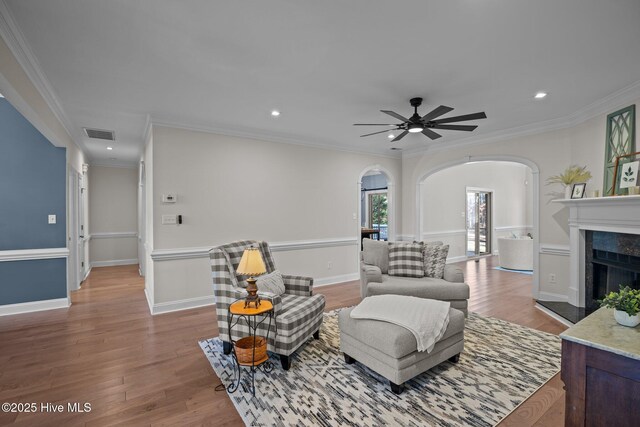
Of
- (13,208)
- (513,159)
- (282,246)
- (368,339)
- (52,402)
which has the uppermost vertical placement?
(513,159)

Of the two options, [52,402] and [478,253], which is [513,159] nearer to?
[478,253]

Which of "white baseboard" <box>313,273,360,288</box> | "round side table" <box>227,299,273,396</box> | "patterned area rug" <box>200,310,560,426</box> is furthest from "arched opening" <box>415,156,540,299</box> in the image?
"round side table" <box>227,299,273,396</box>

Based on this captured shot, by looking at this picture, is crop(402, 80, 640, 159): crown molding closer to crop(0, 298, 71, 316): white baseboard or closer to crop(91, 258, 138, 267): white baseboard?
crop(0, 298, 71, 316): white baseboard

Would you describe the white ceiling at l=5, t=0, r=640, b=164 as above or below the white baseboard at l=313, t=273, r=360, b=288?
above

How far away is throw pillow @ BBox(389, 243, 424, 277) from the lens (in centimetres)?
401

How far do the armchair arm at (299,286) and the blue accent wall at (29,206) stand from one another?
3.53 m

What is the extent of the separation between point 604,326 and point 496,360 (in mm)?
1547

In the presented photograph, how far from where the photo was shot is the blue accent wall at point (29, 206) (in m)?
4.08

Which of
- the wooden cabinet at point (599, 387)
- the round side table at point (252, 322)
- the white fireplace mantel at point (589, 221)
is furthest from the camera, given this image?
the white fireplace mantel at point (589, 221)

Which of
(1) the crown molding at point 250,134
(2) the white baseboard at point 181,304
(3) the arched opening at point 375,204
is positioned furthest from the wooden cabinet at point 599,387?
(3) the arched opening at point 375,204

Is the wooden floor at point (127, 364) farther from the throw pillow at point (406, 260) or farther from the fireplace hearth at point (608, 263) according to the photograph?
the throw pillow at point (406, 260)

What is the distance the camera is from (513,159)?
4992mm

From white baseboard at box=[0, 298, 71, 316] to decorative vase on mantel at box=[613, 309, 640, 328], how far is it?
19.6ft

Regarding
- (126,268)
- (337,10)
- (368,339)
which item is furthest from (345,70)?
(126,268)
